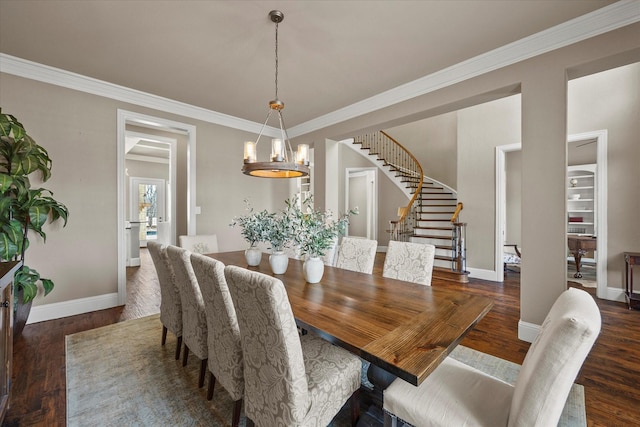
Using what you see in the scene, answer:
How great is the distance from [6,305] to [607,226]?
19.3 feet

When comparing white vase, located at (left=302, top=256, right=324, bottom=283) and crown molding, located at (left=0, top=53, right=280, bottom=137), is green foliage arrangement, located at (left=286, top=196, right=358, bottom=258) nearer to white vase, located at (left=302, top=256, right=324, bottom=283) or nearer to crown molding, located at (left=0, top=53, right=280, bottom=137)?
white vase, located at (left=302, top=256, right=324, bottom=283)

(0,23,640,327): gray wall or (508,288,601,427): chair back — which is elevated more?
(0,23,640,327): gray wall

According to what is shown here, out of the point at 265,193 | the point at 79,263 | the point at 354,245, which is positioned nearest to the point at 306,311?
the point at 354,245

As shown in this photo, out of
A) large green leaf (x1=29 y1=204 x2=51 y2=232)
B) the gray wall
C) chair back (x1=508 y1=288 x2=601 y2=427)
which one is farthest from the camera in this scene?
large green leaf (x1=29 y1=204 x2=51 y2=232)

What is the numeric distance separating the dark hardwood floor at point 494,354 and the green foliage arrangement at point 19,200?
1.53 feet

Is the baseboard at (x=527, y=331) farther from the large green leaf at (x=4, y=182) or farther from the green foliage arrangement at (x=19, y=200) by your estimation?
the large green leaf at (x=4, y=182)

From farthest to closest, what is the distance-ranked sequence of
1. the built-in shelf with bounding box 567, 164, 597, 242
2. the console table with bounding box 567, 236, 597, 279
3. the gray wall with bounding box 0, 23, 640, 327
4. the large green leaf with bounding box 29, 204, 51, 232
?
the built-in shelf with bounding box 567, 164, 597, 242, the console table with bounding box 567, 236, 597, 279, the large green leaf with bounding box 29, 204, 51, 232, the gray wall with bounding box 0, 23, 640, 327

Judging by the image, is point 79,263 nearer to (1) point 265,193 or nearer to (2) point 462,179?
(1) point 265,193

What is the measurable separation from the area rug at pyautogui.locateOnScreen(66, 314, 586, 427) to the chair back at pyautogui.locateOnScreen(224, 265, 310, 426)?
641mm

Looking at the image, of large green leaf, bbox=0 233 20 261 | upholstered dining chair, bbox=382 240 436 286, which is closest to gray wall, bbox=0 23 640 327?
large green leaf, bbox=0 233 20 261

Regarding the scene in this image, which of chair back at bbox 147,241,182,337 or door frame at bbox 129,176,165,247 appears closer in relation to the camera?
chair back at bbox 147,241,182,337

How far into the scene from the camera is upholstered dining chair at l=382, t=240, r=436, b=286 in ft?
7.07

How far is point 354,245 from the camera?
2.61m

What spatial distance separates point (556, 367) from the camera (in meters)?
0.83
